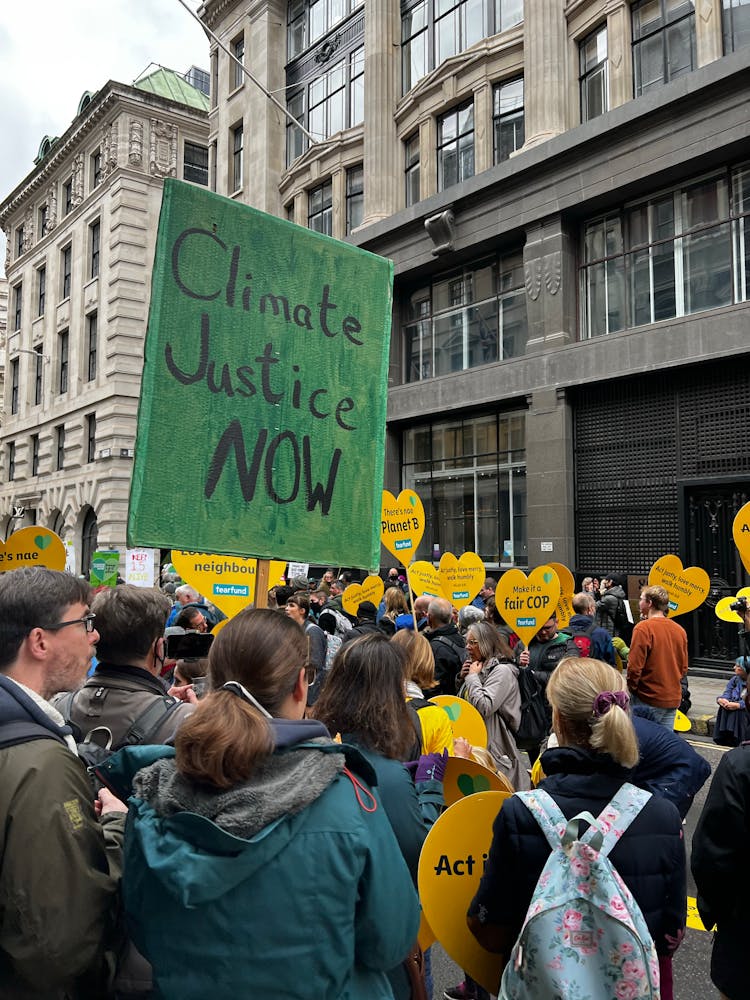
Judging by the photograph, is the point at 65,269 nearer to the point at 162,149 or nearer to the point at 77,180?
the point at 77,180

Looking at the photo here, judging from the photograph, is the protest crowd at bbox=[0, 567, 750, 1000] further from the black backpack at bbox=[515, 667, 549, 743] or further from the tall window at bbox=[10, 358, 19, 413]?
the tall window at bbox=[10, 358, 19, 413]

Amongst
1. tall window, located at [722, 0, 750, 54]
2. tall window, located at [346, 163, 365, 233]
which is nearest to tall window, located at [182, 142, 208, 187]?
tall window, located at [346, 163, 365, 233]

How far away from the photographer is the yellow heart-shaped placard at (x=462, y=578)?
9344mm

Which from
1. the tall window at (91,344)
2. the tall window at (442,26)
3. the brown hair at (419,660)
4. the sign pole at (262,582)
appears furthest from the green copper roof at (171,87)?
the sign pole at (262,582)

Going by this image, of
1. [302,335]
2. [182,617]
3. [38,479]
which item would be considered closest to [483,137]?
[182,617]

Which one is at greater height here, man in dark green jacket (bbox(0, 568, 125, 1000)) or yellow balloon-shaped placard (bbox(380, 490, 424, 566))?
yellow balloon-shaped placard (bbox(380, 490, 424, 566))

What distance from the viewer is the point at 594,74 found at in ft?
52.9

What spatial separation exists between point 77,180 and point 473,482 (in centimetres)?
2833

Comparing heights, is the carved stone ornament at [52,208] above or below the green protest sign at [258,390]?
above

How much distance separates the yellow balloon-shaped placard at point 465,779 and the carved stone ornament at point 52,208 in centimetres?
4129

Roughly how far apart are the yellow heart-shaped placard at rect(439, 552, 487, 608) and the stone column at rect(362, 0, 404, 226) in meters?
13.7

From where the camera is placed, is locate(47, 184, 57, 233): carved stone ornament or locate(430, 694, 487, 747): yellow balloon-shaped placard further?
locate(47, 184, 57, 233): carved stone ornament

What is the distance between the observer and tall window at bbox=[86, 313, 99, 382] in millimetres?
34312

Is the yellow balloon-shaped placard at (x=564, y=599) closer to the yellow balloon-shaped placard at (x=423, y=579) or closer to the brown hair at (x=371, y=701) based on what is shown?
the yellow balloon-shaped placard at (x=423, y=579)
